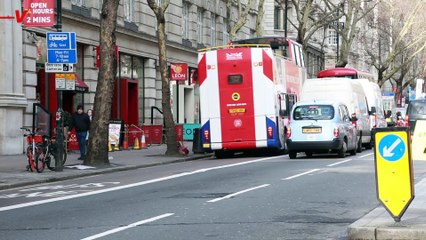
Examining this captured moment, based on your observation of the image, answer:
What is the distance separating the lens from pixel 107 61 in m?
24.7

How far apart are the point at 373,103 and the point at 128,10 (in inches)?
502

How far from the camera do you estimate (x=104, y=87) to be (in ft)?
81.4

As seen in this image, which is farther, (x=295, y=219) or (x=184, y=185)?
(x=184, y=185)

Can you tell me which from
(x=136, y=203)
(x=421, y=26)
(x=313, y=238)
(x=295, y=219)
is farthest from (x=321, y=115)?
(x=421, y=26)

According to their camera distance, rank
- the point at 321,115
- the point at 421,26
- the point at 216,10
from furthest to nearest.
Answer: the point at 421,26
the point at 216,10
the point at 321,115

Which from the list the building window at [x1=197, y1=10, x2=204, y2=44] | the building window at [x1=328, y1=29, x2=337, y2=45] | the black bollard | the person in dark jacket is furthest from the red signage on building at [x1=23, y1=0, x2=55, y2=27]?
the building window at [x1=328, y1=29, x2=337, y2=45]

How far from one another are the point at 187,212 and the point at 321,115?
51.2 ft

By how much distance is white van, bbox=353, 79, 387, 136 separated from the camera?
121 feet

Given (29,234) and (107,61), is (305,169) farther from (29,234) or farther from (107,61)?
(29,234)

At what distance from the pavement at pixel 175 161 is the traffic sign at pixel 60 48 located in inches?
119

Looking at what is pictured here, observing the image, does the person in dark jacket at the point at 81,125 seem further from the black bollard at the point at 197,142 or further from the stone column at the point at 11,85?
the black bollard at the point at 197,142

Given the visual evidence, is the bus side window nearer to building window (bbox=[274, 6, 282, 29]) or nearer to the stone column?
the stone column

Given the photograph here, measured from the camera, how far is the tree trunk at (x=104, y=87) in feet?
80.1

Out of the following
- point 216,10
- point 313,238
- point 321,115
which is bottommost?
point 313,238
